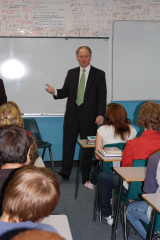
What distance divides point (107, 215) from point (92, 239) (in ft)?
0.97

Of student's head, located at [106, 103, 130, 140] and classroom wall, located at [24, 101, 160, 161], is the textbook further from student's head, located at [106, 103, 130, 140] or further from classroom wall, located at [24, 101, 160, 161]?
classroom wall, located at [24, 101, 160, 161]

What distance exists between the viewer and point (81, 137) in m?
4.20

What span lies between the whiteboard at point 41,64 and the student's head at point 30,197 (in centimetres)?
385

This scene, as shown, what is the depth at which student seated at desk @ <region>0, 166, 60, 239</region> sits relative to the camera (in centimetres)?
95

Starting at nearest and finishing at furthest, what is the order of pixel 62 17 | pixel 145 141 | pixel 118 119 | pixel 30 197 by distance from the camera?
pixel 30 197, pixel 145 141, pixel 118 119, pixel 62 17

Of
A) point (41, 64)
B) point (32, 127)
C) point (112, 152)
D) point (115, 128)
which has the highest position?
point (41, 64)

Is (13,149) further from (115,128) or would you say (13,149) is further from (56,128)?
(56,128)

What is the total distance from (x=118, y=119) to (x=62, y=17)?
248cm

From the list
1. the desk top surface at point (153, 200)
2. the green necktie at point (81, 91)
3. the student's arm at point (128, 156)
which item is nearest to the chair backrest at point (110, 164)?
the student's arm at point (128, 156)

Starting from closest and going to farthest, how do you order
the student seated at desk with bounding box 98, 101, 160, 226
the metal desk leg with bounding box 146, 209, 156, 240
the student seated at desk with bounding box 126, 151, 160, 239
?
the metal desk leg with bounding box 146, 209, 156, 240
the student seated at desk with bounding box 126, 151, 160, 239
the student seated at desk with bounding box 98, 101, 160, 226

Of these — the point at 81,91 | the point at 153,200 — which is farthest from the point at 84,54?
the point at 153,200

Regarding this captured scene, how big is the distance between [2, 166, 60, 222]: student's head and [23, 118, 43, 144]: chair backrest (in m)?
3.51

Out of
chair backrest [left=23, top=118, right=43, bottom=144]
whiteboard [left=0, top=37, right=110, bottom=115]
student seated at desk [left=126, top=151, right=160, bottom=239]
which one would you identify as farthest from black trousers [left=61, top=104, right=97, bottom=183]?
student seated at desk [left=126, top=151, right=160, bottom=239]

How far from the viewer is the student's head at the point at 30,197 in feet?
3.15
